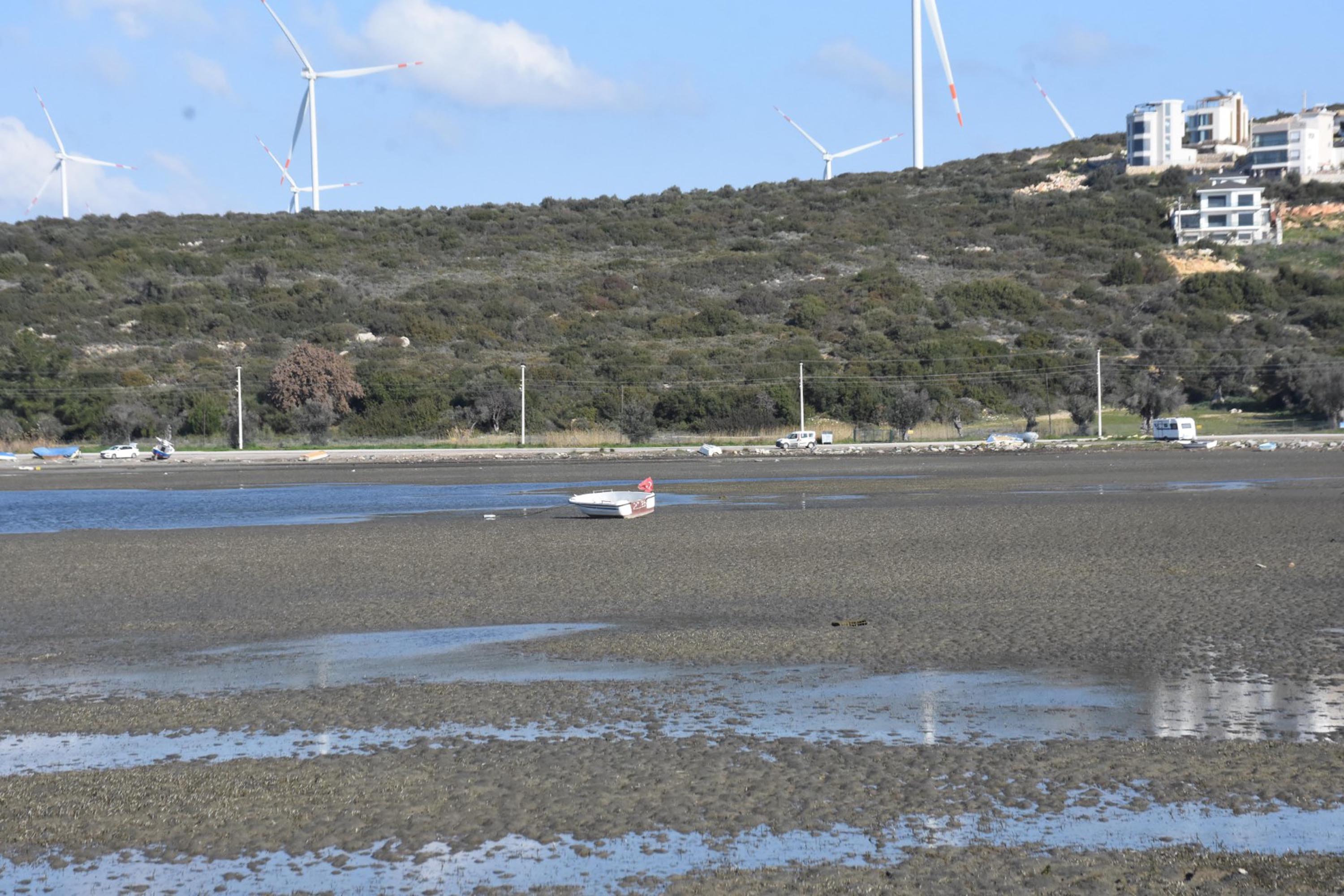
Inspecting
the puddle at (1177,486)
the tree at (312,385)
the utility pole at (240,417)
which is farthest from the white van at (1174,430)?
the tree at (312,385)

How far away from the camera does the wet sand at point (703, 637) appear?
338 inches

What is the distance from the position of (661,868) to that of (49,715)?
6389mm

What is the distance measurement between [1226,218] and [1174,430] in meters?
64.9

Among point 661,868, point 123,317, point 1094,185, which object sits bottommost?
point 661,868

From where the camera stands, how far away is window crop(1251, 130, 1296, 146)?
133750 mm

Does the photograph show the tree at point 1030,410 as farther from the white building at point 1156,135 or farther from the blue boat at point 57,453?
the white building at point 1156,135

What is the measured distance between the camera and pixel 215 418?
240 ft

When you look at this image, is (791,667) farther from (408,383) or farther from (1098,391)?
(408,383)

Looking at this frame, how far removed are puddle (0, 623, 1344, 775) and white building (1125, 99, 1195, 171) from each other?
432 ft

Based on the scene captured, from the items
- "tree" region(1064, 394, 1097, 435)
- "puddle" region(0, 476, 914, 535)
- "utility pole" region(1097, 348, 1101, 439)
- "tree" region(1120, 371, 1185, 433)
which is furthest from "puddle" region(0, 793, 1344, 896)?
"tree" region(1120, 371, 1185, 433)

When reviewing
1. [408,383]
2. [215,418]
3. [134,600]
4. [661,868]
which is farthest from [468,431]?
[661,868]

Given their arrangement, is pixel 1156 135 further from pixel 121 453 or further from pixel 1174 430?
pixel 121 453

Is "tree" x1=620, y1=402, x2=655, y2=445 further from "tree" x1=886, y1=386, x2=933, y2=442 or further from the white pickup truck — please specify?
"tree" x1=886, y1=386, x2=933, y2=442

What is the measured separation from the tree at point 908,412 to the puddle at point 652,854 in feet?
188
